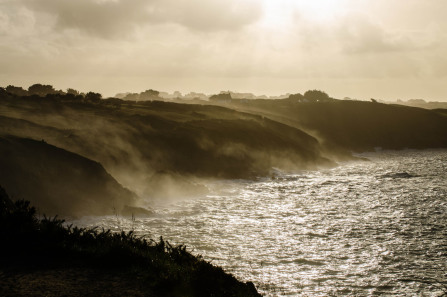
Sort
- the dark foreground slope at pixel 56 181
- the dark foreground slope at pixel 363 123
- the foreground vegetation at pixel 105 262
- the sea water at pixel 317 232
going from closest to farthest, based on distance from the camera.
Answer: the foreground vegetation at pixel 105 262 < the sea water at pixel 317 232 < the dark foreground slope at pixel 56 181 < the dark foreground slope at pixel 363 123

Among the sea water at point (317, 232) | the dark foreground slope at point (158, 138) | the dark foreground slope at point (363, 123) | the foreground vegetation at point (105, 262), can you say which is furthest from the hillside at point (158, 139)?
the dark foreground slope at point (363, 123)

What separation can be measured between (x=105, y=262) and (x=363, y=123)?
119 meters

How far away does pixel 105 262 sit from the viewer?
15.2 meters

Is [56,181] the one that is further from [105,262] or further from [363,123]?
[363,123]

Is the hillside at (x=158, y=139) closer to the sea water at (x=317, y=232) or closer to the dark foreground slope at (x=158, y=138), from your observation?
the dark foreground slope at (x=158, y=138)

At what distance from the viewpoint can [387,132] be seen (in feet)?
393

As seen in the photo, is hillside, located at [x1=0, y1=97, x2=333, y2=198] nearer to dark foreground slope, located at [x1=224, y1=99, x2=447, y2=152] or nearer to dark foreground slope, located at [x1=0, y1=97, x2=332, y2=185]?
dark foreground slope, located at [x1=0, y1=97, x2=332, y2=185]

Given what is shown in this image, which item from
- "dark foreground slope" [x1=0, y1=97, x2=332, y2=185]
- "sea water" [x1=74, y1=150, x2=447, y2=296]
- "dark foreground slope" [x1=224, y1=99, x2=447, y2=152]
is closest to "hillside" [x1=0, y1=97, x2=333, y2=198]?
"dark foreground slope" [x1=0, y1=97, x2=332, y2=185]

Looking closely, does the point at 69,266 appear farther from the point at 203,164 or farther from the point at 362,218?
the point at 203,164

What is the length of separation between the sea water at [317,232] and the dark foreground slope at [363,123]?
51598 mm

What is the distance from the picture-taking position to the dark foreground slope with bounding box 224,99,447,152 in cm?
11294

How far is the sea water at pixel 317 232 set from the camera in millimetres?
23672

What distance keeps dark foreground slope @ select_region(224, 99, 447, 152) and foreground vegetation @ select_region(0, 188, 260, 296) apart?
88496mm

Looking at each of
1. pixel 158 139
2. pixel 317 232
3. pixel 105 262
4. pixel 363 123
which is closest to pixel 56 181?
pixel 317 232
